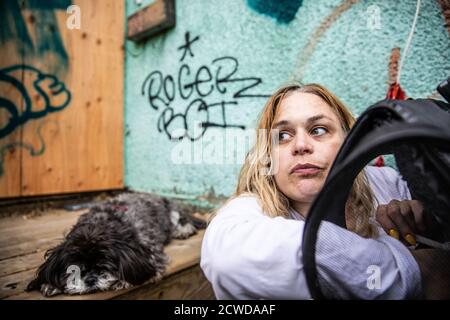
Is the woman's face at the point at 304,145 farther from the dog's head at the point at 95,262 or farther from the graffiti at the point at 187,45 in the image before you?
the graffiti at the point at 187,45

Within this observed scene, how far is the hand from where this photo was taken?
2.50 feet

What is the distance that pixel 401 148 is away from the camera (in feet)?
2.24

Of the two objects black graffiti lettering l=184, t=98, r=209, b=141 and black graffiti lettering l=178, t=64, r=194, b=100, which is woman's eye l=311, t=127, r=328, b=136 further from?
black graffiti lettering l=178, t=64, r=194, b=100

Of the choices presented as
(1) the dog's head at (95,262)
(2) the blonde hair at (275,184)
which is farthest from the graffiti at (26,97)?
(2) the blonde hair at (275,184)

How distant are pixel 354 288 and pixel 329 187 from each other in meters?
0.30

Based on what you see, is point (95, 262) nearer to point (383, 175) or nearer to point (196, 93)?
point (383, 175)

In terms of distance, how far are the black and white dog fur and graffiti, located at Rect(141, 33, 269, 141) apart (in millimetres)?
1279

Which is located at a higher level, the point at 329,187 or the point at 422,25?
the point at 422,25

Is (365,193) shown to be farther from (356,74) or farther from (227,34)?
(227,34)

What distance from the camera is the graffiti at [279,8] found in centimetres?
219

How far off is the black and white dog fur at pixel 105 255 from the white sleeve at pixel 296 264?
109 cm

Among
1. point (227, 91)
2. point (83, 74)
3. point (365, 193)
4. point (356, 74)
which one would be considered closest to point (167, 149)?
point (227, 91)

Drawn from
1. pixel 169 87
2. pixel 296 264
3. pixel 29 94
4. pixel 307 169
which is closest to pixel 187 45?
pixel 169 87

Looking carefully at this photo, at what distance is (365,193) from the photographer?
1084 mm
